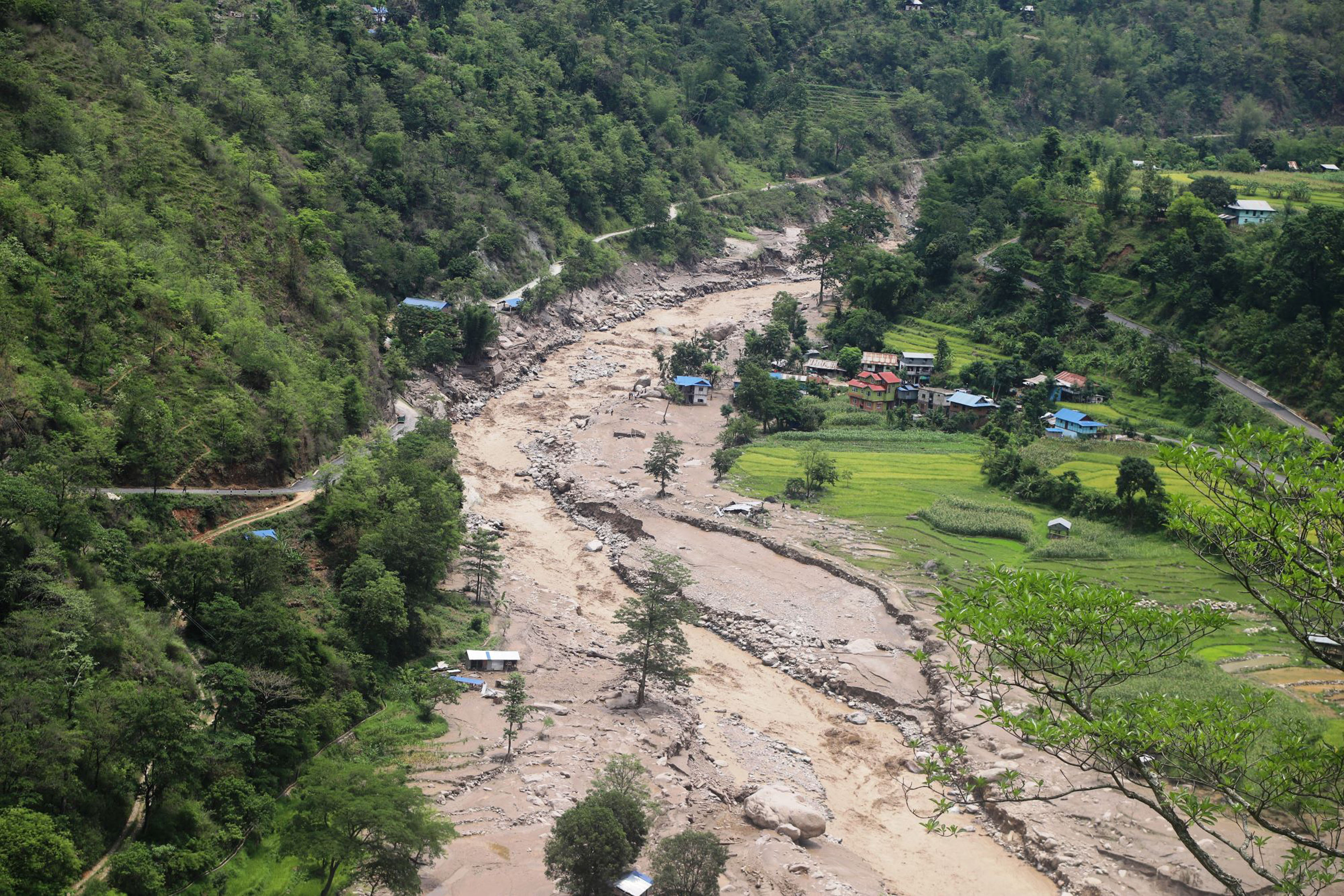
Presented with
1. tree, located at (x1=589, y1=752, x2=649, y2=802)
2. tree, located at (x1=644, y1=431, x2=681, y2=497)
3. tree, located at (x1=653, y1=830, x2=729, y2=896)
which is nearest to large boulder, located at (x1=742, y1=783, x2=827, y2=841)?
tree, located at (x1=589, y1=752, x2=649, y2=802)

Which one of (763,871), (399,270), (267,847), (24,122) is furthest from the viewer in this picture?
(399,270)

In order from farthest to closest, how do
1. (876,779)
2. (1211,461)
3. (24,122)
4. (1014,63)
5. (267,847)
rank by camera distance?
(1014,63) < (24,122) < (876,779) < (267,847) < (1211,461)

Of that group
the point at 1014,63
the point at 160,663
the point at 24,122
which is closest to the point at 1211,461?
the point at 160,663

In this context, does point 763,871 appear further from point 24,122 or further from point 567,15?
point 567,15

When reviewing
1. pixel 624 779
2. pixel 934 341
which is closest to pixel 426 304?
pixel 934 341

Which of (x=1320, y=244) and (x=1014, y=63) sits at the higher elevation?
(x=1014, y=63)

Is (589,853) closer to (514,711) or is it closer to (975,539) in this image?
(514,711)

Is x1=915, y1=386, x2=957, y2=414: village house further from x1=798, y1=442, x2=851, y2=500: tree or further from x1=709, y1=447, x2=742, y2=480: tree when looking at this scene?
x1=709, y1=447, x2=742, y2=480: tree
